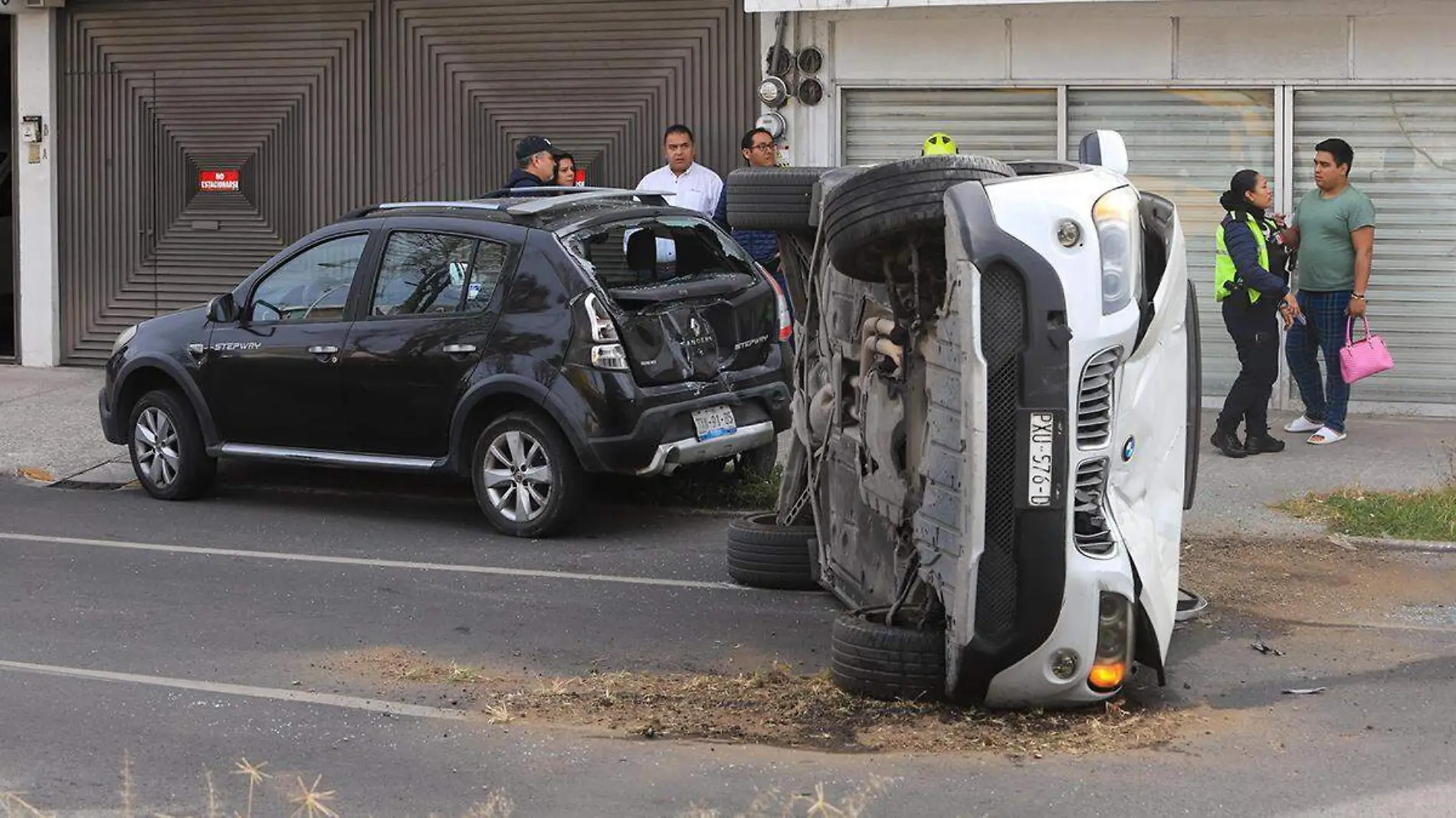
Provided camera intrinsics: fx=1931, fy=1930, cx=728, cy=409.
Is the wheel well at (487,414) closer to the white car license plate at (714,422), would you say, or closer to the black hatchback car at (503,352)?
the black hatchback car at (503,352)

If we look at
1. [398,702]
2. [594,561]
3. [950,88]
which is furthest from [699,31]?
[398,702]

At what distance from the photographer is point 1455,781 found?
18.7 feet

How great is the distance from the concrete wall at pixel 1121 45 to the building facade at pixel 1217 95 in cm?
1

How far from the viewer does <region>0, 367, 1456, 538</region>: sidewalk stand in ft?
33.8

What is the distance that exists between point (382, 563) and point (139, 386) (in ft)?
8.97

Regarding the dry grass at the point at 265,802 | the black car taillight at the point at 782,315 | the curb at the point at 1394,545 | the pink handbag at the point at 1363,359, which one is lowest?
the dry grass at the point at 265,802

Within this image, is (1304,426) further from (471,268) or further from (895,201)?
(895,201)

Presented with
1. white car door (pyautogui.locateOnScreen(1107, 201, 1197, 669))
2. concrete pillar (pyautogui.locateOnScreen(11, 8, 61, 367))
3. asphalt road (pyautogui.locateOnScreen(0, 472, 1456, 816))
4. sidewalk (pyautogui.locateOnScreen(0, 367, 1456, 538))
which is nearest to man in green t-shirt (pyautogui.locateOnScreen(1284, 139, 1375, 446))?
sidewalk (pyautogui.locateOnScreen(0, 367, 1456, 538))

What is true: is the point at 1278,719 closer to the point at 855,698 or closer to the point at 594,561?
the point at 855,698

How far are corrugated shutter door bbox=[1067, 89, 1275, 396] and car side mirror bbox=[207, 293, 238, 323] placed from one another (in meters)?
6.13

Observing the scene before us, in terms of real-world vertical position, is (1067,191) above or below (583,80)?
below

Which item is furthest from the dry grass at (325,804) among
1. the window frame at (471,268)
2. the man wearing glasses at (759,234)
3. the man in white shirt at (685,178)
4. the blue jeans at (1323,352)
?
the man in white shirt at (685,178)

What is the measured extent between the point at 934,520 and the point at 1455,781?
5.63 ft

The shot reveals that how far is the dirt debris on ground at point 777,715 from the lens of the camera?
6062 mm
